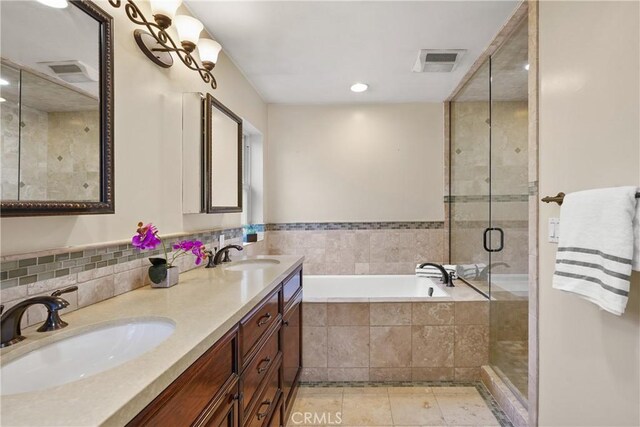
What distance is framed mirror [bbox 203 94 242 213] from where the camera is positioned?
6.01 feet

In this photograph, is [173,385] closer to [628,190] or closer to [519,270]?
[628,190]

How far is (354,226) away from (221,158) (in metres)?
1.75

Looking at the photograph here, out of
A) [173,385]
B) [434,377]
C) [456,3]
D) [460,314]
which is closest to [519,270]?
[460,314]

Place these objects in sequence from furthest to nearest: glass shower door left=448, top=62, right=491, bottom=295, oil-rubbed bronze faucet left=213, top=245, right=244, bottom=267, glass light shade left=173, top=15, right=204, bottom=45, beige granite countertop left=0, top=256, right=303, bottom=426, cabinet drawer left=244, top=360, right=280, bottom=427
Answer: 1. glass shower door left=448, top=62, right=491, bottom=295
2. oil-rubbed bronze faucet left=213, top=245, right=244, bottom=267
3. glass light shade left=173, top=15, right=204, bottom=45
4. cabinet drawer left=244, top=360, right=280, bottom=427
5. beige granite countertop left=0, top=256, right=303, bottom=426

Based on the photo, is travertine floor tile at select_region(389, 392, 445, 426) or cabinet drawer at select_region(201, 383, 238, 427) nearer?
cabinet drawer at select_region(201, 383, 238, 427)

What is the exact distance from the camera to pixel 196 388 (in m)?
0.81

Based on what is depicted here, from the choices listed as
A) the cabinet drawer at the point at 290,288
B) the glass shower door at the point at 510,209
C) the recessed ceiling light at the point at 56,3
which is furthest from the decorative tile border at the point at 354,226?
the recessed ceiling light at the point at 56,3

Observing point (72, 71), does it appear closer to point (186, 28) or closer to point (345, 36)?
point (186, 28)

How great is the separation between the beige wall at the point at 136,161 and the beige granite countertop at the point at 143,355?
10.4 inches

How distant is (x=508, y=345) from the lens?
7.23 feet

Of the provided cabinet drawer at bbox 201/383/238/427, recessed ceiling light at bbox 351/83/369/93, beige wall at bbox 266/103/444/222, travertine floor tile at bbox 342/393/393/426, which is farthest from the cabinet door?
recessed ceiling light at bbox 351/83/369/93

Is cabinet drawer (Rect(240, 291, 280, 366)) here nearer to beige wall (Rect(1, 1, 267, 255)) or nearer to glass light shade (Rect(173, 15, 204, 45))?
beige wall (Rect(1, 1, 267, 255))

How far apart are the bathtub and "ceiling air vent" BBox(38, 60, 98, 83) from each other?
2.55 metres

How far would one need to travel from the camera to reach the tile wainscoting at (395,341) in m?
2.29
